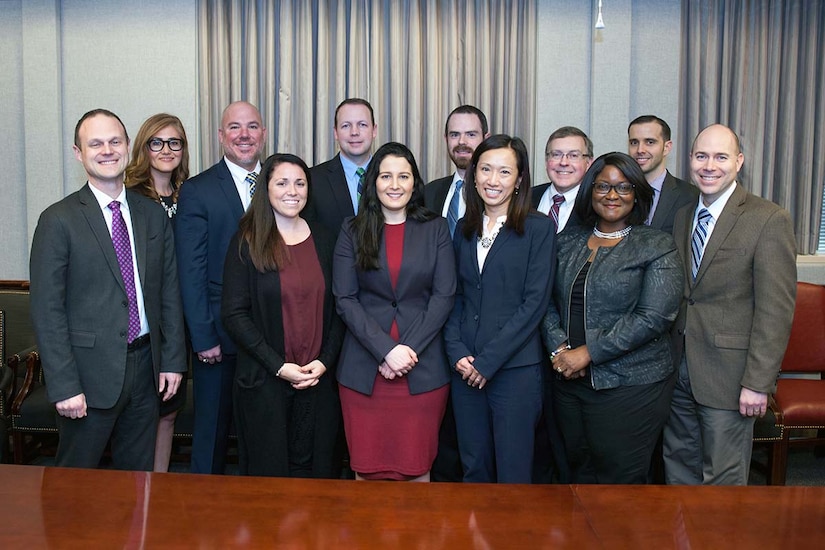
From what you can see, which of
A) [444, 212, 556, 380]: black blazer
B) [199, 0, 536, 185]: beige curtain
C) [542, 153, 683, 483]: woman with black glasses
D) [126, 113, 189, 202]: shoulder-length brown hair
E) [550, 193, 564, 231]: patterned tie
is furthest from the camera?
[199, 0, 536, 185]: beige curtain

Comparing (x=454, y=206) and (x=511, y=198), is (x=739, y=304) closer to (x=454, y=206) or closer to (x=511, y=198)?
(x=511, y=198)

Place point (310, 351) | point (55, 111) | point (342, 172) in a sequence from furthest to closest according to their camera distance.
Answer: point (55, 111) < point (342, 172) < point (310, 351)

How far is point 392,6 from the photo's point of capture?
16.4 feet

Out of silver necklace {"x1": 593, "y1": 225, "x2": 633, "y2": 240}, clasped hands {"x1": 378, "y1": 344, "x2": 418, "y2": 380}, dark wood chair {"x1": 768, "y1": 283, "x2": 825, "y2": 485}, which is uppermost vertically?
silver necklace {"x1": 593, "y1": 225, "x2": 633, "y2": 240}

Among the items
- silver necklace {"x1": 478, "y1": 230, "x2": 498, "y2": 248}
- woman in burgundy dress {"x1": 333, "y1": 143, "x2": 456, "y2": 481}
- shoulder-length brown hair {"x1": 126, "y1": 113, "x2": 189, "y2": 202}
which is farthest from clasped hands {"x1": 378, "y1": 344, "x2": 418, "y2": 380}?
shoulder-length brown hair {"x1": 126, "y1": 113, "x2": 189, "y2": 202}

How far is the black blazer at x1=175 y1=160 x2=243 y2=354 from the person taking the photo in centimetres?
334

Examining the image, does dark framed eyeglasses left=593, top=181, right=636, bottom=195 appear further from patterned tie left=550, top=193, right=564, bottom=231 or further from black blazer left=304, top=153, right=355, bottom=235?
black blazer left=304, top=153, right=355, bottom=235

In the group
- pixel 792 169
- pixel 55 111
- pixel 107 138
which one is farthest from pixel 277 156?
pixel 792 169

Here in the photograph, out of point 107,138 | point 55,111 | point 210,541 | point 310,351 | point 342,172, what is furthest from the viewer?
point 55,111

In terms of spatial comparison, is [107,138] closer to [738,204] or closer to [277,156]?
[277,156]

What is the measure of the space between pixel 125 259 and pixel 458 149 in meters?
1.75

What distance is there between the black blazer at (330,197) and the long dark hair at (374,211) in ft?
1.74

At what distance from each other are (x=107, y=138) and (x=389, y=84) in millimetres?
2530

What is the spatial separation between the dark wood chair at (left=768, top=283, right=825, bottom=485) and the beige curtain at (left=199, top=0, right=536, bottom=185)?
6.29 feet
